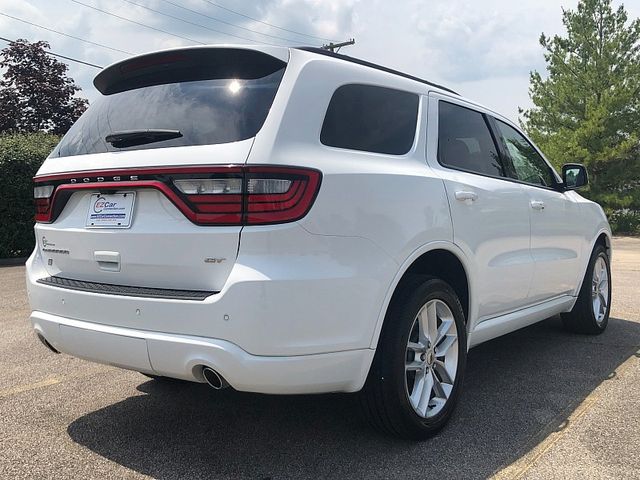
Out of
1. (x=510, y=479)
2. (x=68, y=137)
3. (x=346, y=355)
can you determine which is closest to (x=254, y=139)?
(x=346, y=355)

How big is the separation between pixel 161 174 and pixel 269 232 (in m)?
0.58

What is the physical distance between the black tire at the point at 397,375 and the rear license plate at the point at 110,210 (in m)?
1.31

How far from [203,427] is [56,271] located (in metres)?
1.14

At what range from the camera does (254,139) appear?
8.50ft

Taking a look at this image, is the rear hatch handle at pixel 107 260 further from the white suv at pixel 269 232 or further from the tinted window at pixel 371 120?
the tinted window at pixel 371 120

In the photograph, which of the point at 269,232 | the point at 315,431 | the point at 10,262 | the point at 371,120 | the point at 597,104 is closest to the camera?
the point at 269,232

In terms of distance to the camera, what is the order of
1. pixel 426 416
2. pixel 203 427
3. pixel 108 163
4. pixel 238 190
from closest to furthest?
1. pixel 238 190
2. pixel 108 163
3. pixel 426 416
4. pixel 203 427

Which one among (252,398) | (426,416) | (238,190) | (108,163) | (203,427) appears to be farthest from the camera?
(252,398)

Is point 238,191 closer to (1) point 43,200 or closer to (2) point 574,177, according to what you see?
(1) point 43,200

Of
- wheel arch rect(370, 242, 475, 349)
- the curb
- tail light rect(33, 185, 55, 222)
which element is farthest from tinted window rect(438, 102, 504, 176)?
the curb

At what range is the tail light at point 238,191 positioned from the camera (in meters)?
2.51

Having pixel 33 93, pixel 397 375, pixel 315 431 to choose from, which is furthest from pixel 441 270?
pixel 33 93

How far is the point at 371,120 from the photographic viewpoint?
314 cm

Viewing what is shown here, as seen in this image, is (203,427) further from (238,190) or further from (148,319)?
(238,190)
